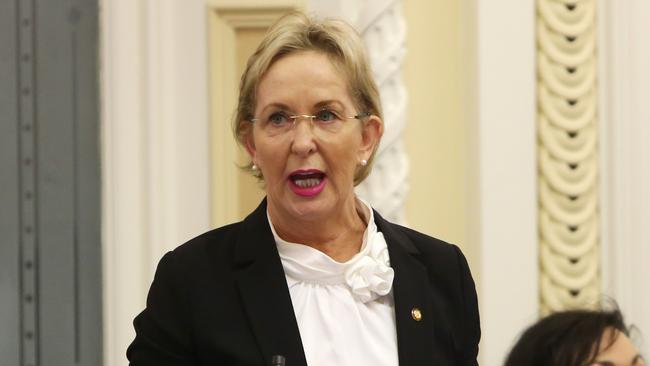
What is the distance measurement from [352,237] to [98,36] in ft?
6.52

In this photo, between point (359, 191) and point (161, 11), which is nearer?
point (359, 191)

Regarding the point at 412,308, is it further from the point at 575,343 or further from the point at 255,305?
the point at 575,343

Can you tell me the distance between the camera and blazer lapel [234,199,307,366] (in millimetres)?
2877

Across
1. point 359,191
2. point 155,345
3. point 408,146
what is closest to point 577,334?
point 155,345

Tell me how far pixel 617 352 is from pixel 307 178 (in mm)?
683

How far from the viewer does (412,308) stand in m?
2.99

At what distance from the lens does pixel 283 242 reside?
3037 millimetres

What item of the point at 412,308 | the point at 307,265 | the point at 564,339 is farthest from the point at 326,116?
the point at 564,339

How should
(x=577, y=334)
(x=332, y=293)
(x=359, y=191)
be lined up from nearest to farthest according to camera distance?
(x=577, y=334) < (x=332, y=293) < (x=359, y=191)

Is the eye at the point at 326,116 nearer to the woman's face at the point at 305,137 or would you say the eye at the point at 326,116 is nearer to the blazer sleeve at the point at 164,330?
the woman's face at the point at 305,137

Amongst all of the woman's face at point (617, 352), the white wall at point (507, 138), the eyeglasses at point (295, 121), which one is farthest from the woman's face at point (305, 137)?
the white wall at point (507, 138)

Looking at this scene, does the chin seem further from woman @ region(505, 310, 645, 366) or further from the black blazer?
woman @ region(505, 310, 645, 366)

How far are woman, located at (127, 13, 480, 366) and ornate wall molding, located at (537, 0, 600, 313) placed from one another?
162 cm

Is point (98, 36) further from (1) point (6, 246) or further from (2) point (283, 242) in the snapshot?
(2) point (283, 242)
